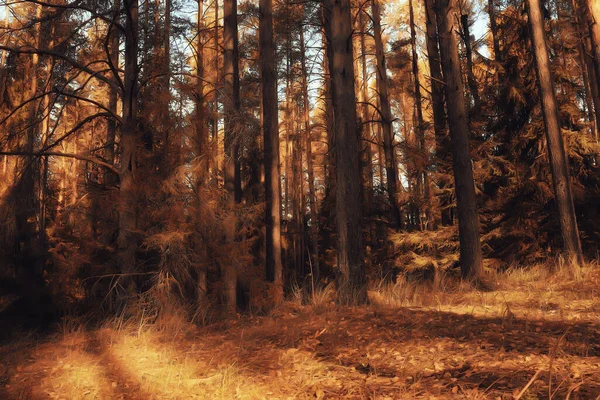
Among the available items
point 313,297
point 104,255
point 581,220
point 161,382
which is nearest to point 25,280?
point 104,255

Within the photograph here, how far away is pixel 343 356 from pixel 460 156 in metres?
7.06

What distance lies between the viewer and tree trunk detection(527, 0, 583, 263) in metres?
11.1

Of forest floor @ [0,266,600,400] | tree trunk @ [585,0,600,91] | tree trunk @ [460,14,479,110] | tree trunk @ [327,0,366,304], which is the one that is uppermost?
tree trunk @ [460,14,479,110]

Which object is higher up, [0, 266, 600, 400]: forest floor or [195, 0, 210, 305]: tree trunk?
[195, 0, 210, 305]: tree trunk

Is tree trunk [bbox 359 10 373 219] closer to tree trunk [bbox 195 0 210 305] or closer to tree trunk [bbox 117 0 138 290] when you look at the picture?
tree trunk [bbox 195 0 210 305]

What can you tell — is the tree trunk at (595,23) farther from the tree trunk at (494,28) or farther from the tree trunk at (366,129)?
the tree trunk at (366,129)

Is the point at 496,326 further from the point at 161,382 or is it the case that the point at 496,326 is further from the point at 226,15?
the point at 226,15

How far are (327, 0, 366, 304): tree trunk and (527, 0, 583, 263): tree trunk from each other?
5356 mm

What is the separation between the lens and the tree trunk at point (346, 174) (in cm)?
841

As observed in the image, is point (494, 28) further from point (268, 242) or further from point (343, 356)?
point (343, 356)

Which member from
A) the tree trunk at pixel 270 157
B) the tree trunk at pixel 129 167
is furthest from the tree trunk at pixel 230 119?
the tree trunk at pixel 129 167

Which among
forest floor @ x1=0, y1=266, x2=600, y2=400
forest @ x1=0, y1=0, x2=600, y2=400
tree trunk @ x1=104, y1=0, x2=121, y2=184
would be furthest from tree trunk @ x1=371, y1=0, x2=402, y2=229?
forest floor @ x1=0, y1=266, x2=600, y2=400

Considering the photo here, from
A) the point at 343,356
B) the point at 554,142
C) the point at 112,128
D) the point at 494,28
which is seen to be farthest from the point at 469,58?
the point at 343,356

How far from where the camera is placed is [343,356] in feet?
15.5
